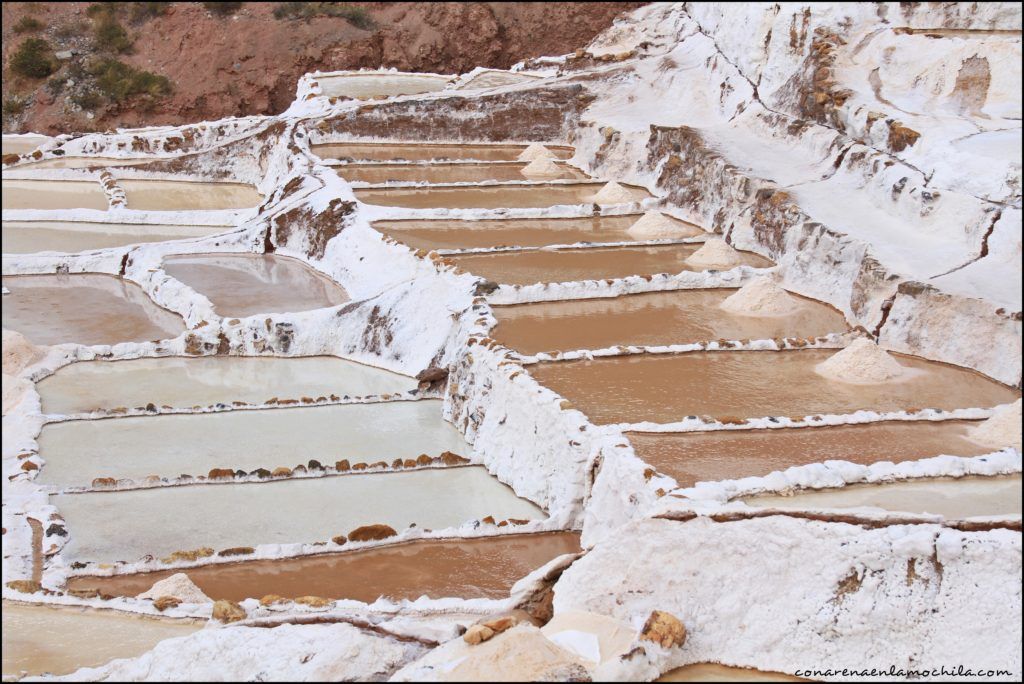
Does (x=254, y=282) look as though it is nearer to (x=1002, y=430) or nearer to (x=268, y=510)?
(x=268, y=510)

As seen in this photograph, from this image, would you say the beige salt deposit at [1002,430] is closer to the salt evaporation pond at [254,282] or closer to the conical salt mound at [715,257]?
the conical salt mound at [715,257]

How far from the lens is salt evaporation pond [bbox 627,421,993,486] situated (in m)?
6.88

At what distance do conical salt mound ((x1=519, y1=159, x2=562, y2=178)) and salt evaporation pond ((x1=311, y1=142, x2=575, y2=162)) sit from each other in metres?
0.75

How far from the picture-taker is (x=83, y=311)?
39.4 feet

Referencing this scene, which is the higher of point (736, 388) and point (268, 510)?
point (736, 388)

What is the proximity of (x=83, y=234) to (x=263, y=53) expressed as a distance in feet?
28.9

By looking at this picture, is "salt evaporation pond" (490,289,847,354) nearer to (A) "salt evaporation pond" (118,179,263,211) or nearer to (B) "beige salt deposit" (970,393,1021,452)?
(B) "beige salt deposit" (970,393,1021,452)

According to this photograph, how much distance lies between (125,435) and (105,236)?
635 cm

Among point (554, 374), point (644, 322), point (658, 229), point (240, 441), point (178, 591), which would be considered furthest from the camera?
point (658, 229)

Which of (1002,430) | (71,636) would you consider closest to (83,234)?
(71,636)

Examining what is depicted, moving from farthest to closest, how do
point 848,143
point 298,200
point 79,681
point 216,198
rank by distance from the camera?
point 216,198
point 298,200
point 848,143
point 79,681

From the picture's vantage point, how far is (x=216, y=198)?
53.6 ft

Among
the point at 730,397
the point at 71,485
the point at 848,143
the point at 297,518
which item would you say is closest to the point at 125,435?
Result: the point at 71,485

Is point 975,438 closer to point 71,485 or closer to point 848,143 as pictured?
point 848,143
